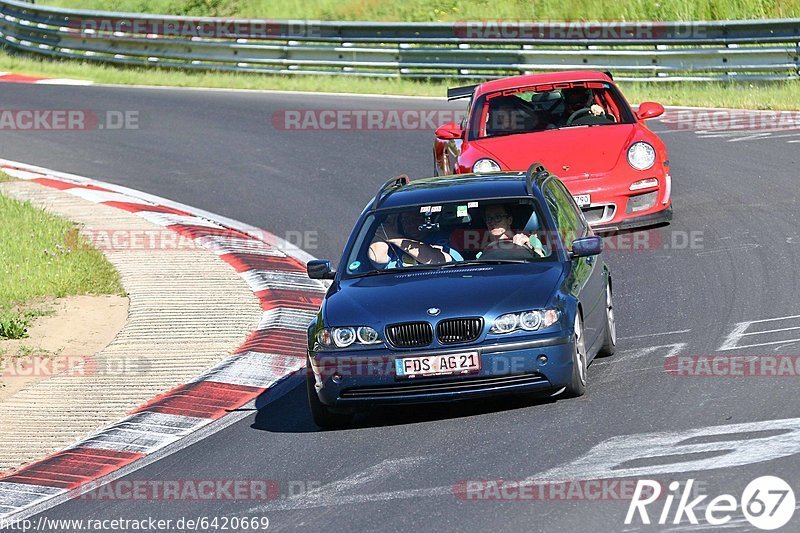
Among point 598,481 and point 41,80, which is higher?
point 41,80

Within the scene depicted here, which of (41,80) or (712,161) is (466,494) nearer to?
(712,161)

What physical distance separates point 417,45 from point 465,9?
4.92 meters

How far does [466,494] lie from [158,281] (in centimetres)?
660

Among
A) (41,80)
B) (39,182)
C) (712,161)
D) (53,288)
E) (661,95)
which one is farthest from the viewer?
(41,80)

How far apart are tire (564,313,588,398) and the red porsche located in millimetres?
4813

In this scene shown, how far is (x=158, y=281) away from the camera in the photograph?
41.7 ft

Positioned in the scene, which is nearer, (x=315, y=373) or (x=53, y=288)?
(x=315, y=373)

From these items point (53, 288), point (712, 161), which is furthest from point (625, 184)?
point (53, 288)

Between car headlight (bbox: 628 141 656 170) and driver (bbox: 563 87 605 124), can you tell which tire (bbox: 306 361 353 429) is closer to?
car headlight (bbox: 628 141 656 170)

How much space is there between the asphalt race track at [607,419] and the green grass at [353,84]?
12.9 feet

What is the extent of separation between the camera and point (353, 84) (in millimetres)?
24984

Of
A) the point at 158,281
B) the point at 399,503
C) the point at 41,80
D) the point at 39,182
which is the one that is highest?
the point at 41,80

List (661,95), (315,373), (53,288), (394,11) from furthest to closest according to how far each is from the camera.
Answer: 1. (394,11)
2. (661,95)
3. (53,288)
4. (315,373)

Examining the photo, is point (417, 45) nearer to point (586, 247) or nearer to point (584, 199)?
point (584, 199)
